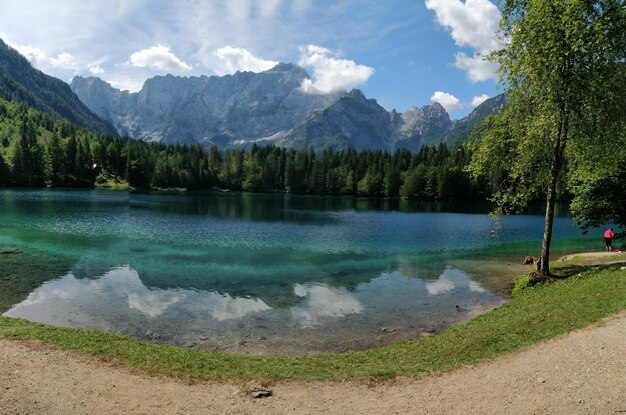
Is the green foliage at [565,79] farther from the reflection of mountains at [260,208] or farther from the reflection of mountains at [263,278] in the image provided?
the reflection of mountains at [260,208]

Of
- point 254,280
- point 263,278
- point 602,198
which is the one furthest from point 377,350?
point 602,198

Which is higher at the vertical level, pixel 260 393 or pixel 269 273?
pixel 260 393

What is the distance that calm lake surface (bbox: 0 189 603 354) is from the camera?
2642 centimetres

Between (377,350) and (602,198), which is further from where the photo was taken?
(602,198)

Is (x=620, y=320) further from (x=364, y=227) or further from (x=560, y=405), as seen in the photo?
(x=364, y=227)

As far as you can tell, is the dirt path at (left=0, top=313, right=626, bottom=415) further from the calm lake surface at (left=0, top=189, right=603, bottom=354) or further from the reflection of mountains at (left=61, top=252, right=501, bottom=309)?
the reflection of mountains at (left=61, top=252, right=501, bottom=309)

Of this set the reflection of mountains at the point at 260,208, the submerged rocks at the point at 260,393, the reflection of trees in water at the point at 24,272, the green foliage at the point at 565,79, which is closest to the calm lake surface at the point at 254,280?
the reflection of trees in water at the point at 24,272

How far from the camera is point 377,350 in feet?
67.8

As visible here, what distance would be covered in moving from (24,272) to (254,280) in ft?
70.6

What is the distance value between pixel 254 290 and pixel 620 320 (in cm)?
2579

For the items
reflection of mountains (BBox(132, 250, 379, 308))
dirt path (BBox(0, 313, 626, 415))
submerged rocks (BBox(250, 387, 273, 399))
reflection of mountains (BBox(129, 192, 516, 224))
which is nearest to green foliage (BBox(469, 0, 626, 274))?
dirt path (BBox(0, 313, 626, 415))

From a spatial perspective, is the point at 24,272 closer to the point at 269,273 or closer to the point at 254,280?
the point at 254,280

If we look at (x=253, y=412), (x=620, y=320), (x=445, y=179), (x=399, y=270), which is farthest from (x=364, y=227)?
(x=445, y=179)

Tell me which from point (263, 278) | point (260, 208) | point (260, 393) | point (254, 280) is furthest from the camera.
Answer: point (260, 208)
